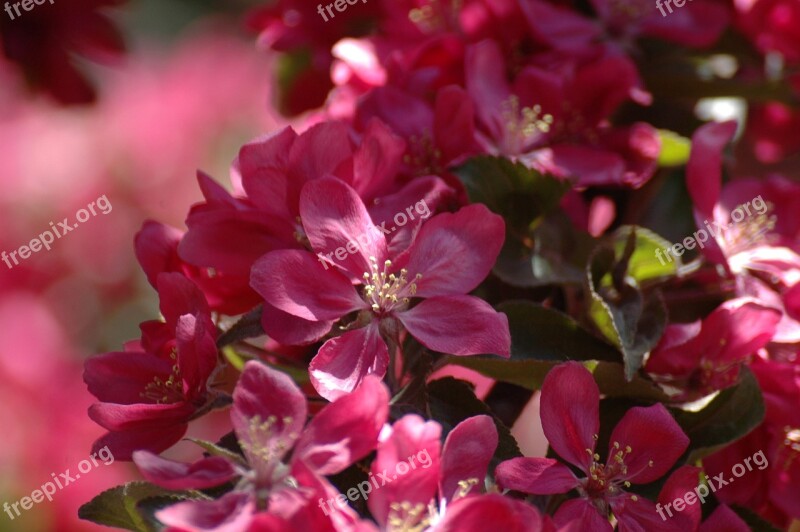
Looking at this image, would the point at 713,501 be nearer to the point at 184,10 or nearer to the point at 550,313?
the point at 550,313

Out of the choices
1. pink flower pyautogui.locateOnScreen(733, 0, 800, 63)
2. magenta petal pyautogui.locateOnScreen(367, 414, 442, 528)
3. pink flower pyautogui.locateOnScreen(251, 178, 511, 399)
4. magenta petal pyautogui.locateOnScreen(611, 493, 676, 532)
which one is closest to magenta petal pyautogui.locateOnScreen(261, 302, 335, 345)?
pink flower pyautogui.locateOnScreen(251, 178, 511, 399)

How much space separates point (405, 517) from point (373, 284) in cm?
17

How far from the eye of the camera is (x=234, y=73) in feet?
6.45

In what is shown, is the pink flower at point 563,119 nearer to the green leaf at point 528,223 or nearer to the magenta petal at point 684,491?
the green leaf at point 528,223

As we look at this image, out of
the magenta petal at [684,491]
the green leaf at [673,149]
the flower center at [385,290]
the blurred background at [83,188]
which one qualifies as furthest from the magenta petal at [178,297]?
the blurred background at [83,188]

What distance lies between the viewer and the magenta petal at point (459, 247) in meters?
0.67

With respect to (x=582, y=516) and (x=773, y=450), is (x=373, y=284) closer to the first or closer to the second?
(x=582, y=516)

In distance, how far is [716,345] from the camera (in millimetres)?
725

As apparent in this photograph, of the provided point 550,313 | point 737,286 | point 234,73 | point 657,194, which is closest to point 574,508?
point 550,313

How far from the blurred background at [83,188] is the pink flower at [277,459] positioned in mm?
655

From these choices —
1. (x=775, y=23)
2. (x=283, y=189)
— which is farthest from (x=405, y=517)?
(x=775, y=23)

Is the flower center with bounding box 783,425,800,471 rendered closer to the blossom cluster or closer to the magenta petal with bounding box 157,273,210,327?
the blossom cluster

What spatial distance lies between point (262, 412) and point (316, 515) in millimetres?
83

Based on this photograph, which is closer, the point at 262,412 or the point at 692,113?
the point at 262,412
